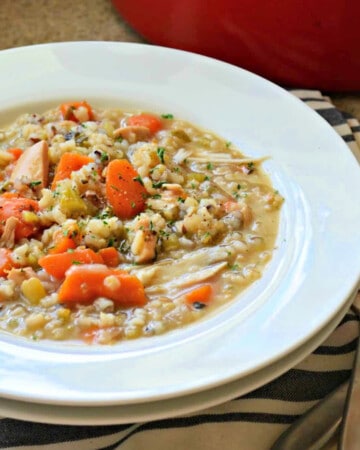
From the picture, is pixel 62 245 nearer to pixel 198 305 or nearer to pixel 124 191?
pixel 124 191

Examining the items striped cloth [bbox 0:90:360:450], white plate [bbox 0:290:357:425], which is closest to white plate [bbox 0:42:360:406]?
white plate [bbox 0:290:357:425]

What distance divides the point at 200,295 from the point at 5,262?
1.65 ft

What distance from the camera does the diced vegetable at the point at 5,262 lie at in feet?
5.86

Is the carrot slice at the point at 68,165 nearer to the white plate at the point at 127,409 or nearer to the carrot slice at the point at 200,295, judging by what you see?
the carrot slice at the point at 200,295

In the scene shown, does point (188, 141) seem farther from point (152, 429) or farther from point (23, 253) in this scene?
point (152, 429)

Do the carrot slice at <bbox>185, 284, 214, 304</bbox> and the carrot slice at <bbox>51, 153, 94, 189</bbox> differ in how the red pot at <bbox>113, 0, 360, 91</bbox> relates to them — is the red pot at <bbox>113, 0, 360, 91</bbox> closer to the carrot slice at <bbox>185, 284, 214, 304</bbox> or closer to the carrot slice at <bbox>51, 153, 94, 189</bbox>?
the carrot slice at <bbox>51, 153, 94, 189</bbox>

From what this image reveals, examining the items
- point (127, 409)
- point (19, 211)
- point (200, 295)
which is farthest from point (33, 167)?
point (127, 409)

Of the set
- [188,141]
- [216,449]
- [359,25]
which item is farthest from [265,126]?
[216,449]

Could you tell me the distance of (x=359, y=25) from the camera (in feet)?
7.78

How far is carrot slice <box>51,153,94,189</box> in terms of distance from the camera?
208cm

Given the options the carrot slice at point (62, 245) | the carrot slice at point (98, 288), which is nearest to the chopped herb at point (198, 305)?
the carrot slice at point (98, 288)

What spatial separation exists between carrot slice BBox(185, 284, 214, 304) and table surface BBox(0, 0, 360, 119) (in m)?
1.59

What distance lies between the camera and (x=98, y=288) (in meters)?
1.71

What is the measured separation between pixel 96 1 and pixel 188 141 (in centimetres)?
121
